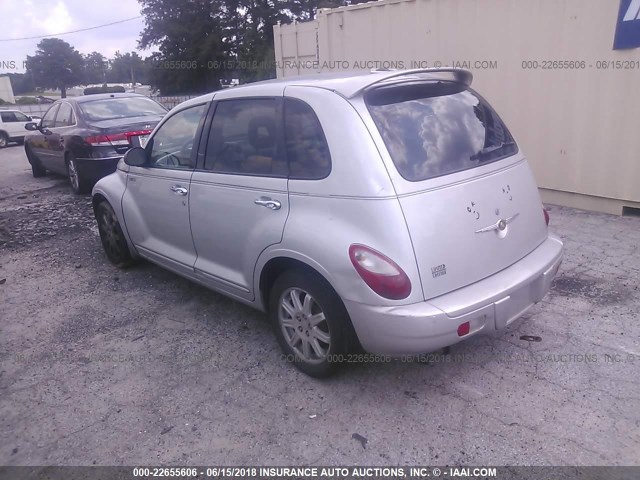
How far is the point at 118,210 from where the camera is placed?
5.01m

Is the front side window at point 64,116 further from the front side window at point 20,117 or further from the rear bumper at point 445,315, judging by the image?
the front side window at point 20,117

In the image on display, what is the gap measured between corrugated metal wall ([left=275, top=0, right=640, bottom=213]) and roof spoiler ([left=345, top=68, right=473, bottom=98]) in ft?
10.7

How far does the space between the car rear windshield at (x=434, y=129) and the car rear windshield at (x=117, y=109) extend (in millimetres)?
6881

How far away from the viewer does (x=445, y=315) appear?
2.68 metres

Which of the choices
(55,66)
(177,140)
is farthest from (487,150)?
(55,66)

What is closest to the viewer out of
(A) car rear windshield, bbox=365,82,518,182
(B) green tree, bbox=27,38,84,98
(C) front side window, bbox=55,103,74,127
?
(A) car rear windshield, bbox=365,82,518,182

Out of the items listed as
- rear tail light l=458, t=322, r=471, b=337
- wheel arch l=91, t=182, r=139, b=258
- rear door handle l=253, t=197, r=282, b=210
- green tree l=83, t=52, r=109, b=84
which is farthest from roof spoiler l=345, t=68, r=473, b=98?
green tree l=83, t=52, r=109, b=84

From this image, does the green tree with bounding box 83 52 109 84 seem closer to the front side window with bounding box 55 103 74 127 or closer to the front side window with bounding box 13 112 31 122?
the front side window with bounding box 13 112 31 122

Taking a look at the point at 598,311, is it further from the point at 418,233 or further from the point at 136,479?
the point at 136,479

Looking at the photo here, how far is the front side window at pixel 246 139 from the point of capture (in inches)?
133

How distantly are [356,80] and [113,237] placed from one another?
3398mm

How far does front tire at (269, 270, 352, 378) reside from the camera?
300 centimetres

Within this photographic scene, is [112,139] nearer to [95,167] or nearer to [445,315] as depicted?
[95,167]

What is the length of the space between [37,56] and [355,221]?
198ft
